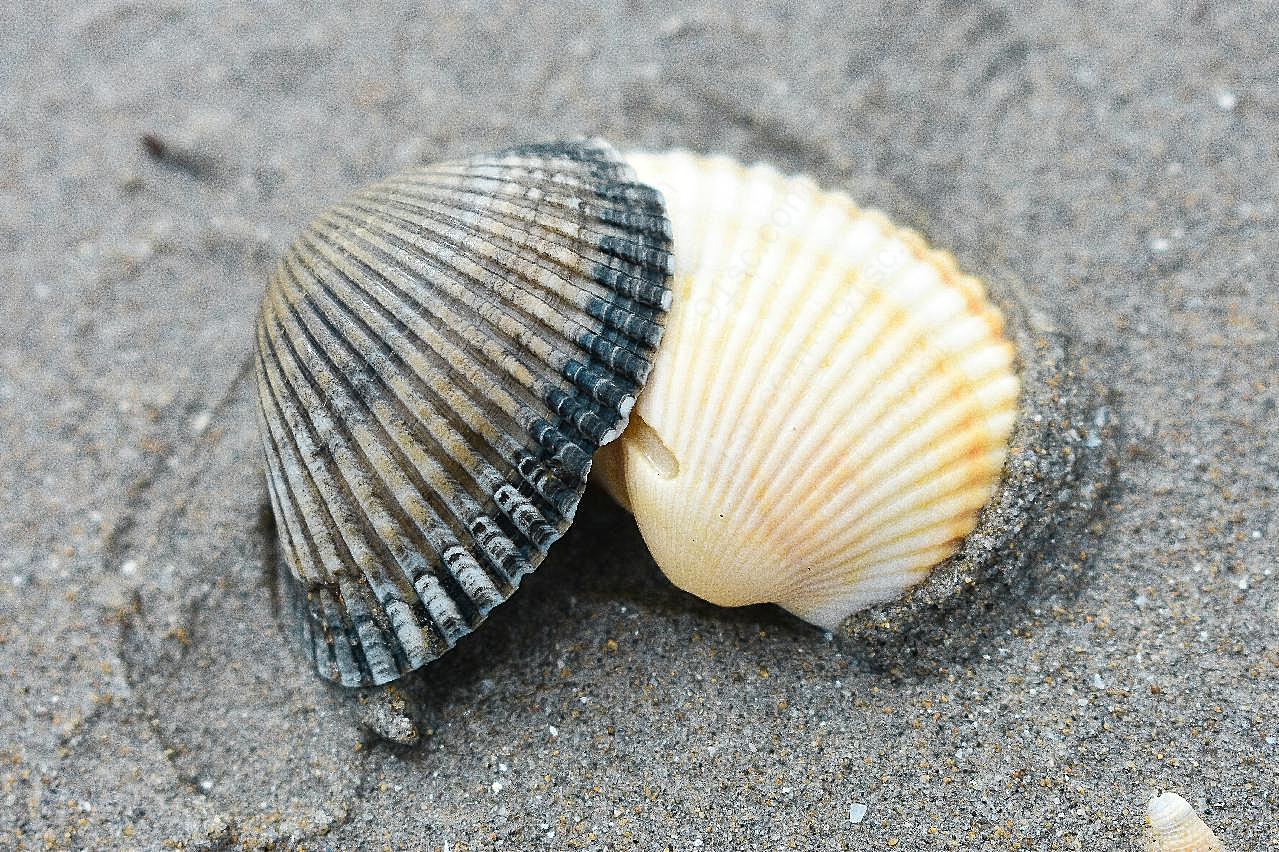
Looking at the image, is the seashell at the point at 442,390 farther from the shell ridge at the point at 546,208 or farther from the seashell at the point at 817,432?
the seashell at the point at 817,432

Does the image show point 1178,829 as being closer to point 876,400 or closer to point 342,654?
point 876,400

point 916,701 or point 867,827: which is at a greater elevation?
point 916,701

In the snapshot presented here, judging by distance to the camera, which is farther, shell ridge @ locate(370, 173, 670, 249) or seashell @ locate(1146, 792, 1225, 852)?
shell ridge @ locate(370, 173, 670, 249)

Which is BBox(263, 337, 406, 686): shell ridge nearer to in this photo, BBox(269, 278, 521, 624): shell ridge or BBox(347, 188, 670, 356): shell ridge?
BBox(269, 278, 521, 624): shell ridge

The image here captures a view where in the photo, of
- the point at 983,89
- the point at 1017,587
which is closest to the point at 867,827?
the point at 1017,587

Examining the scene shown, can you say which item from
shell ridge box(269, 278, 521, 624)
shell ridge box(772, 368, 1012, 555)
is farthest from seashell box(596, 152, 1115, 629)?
shell ridge box(269, 278, 521, 624)

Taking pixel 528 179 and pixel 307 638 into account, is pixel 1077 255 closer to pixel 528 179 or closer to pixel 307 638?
pixel 528 179
